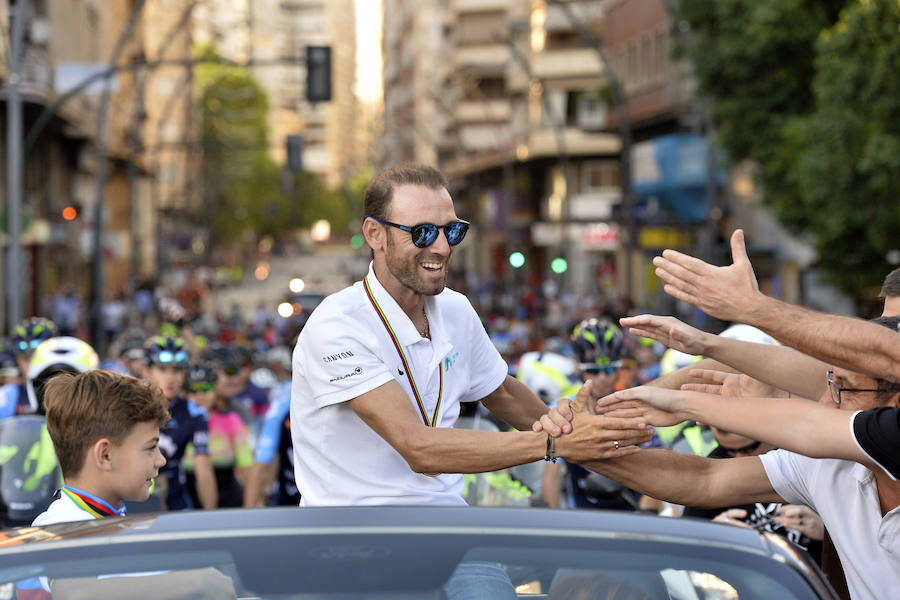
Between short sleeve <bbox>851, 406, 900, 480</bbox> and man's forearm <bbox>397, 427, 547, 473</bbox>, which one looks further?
man's forearm <bbox>397, 427, 547, 473</bbox>

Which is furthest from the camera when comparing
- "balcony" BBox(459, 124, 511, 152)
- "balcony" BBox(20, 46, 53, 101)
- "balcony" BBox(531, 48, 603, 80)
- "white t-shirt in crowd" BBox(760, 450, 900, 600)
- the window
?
"balcony" BBox(459, 124, 511, 152)

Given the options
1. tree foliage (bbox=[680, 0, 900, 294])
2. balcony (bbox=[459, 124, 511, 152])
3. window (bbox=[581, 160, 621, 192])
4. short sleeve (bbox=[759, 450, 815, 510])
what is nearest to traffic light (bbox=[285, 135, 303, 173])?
tree foliage (bbox=[680, 0, 900, 294])

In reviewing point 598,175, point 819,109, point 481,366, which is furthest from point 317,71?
point 598,175

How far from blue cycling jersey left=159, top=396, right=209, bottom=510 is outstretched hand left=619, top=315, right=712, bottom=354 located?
520 centimetres

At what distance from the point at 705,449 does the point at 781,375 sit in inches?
118

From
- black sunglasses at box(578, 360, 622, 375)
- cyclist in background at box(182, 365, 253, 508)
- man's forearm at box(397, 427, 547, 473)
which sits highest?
man's forearm at box(397, 427, 547, 473)

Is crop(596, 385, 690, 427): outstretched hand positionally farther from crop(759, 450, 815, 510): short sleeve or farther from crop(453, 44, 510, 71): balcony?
crop(453, 44, 510, 71): balcony

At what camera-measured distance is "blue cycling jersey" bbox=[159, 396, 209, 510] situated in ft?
29.8

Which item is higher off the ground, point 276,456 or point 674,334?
point 674,334

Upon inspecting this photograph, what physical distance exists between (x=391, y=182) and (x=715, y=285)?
130 cm

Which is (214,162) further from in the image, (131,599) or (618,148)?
(131,599)

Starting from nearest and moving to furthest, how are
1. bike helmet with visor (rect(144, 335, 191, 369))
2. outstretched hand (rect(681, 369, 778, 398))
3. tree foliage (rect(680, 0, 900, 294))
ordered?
outstretched hand (rect(681, 369, 778, 398)), bike helmet with visor (rect(144, 335, 191, 369)), tree foliage (rect(680, 0, 900, 294))

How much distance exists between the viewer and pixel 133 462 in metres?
4.44

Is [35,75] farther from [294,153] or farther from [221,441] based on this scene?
[221,441]
